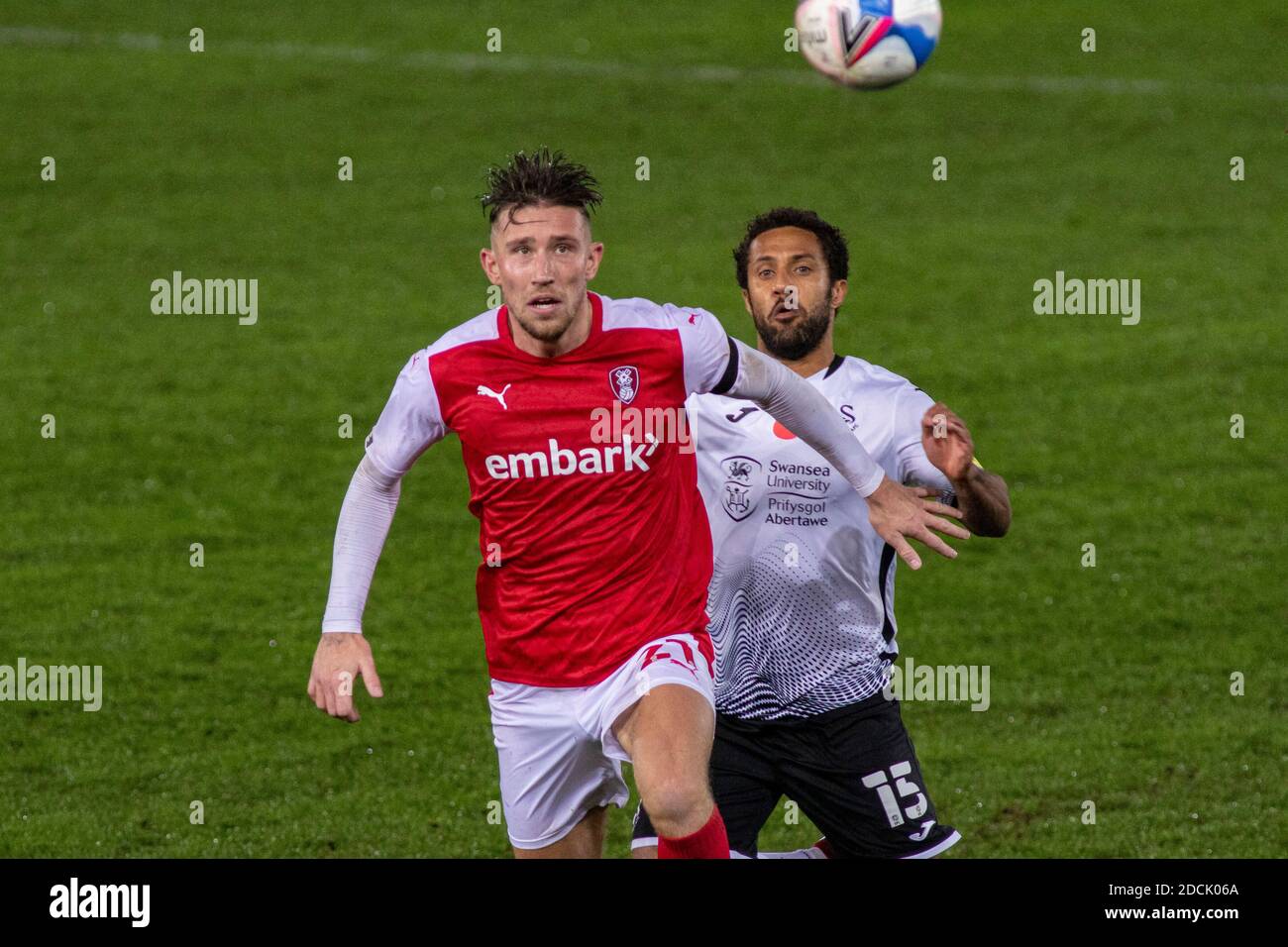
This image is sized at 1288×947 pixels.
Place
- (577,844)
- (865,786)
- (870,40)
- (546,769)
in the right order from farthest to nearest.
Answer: (870,40)
(865,786)
(577,844)
(546,769)

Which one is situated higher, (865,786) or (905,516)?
(905,516)

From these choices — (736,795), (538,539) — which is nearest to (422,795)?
(736,795)

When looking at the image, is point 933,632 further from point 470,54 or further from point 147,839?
point 470,54

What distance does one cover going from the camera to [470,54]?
32.8 m

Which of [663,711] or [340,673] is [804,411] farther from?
[340,673]

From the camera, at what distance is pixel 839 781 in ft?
26.2

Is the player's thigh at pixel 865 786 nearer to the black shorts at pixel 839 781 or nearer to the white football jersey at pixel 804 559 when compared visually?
the black shorts at pixel 839 781

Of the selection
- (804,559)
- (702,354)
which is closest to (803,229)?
(702,354)

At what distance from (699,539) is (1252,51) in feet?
91.4

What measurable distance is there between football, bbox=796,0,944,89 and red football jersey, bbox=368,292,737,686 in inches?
141

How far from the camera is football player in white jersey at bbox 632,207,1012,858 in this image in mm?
8000

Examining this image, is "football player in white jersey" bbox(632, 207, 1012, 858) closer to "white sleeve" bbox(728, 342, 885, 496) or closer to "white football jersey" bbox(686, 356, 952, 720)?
"white football jersey" bbox(686, 356, 952, 720)

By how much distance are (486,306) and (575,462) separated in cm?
1457

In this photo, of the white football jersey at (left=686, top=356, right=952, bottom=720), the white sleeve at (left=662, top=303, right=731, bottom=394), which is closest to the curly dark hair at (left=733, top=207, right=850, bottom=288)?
the white football jersey at (left=686, top=356, right=952, bottom=720)
